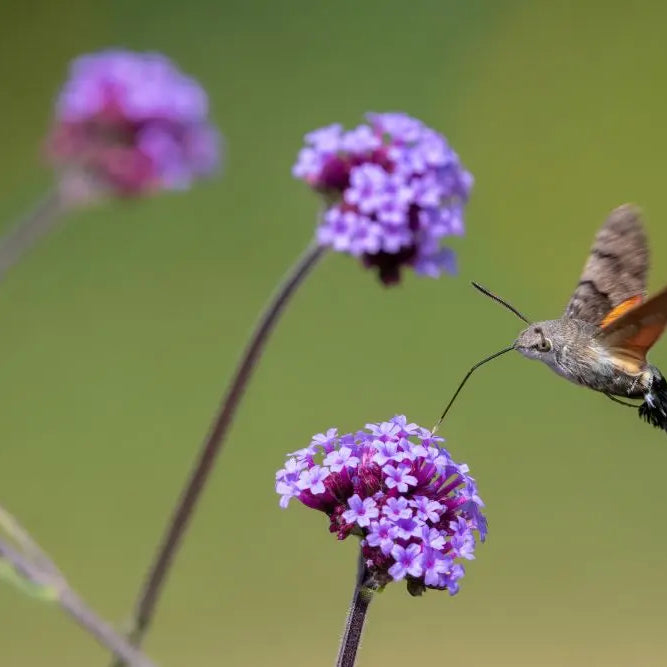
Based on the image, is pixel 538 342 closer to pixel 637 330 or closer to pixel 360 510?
pixel 637 330

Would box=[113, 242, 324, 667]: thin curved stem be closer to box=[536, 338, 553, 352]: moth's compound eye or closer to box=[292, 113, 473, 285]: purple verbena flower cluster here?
box=[292, 113, 473, 285]: purple verbena flower cluster

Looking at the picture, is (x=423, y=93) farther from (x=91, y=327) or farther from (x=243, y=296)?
(x=91, y=327)

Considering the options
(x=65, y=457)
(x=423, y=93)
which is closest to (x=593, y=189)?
(x=423, y=93)

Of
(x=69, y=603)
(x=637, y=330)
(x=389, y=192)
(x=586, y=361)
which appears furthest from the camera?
(x=586, y=361)

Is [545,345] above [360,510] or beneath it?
above

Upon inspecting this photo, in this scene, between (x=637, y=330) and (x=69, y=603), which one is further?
(x=637, y=330)

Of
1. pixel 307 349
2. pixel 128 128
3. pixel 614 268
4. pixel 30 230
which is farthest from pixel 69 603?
pixel 307 349

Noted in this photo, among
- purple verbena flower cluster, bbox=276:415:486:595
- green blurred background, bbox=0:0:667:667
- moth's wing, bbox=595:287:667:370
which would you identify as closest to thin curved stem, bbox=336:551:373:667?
purple verbena flower cluster, bbox=276:415:486:595
